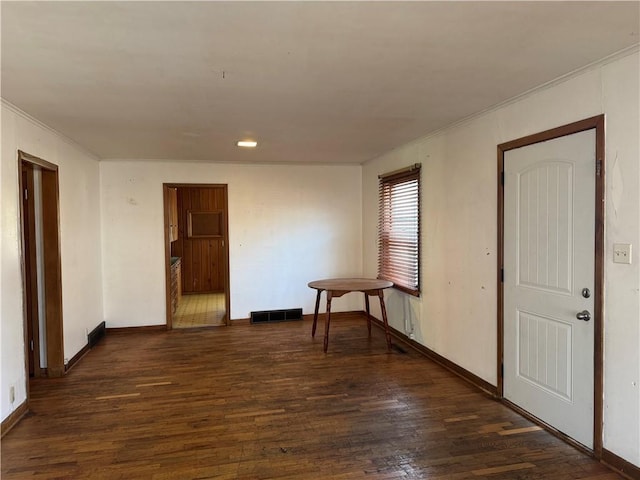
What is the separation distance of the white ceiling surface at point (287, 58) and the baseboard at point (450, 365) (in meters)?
2.23

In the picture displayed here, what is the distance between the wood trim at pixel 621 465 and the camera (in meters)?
2.14

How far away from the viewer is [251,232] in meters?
5.83

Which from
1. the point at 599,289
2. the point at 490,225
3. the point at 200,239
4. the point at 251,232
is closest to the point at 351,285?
the point at 490,225

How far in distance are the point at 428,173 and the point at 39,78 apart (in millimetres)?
3327

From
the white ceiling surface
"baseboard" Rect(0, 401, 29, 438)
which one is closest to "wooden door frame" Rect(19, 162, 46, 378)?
the white ceiling surface

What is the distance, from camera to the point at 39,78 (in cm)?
240

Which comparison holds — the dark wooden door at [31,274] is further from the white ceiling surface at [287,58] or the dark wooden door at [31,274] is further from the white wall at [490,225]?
the white wall at [490,225]

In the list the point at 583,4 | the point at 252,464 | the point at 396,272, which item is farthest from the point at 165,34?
the point at 396,272

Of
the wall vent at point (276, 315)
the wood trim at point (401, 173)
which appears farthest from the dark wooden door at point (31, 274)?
the wood trim at point (401, 173)

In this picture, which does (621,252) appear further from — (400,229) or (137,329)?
(137,329)

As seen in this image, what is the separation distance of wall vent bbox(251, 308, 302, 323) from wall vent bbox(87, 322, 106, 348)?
1933 millimetres

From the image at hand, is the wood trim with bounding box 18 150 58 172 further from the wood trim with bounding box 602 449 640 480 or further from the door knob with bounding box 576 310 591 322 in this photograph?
the wood trim with bounding box 602 449 640 480

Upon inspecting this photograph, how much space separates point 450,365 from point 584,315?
5.33 feet

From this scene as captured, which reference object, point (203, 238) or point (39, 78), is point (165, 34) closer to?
point (39, 78)
